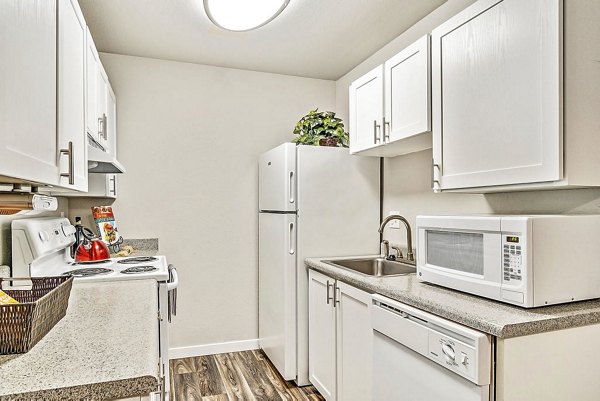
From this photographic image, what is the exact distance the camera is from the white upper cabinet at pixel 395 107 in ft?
6.74

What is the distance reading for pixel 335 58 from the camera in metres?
3.24

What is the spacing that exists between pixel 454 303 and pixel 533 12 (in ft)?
3.68

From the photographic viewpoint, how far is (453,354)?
53.4 inches

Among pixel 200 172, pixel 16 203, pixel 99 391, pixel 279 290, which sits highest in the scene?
pixel 200 172

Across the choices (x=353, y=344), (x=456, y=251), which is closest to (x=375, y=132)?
(x=456, y=251)

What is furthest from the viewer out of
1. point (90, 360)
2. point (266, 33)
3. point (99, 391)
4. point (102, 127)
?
point (266, 33)

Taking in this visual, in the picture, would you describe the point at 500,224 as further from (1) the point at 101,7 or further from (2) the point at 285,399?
(1) the point at 101,7

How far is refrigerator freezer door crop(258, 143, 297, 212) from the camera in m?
2.77

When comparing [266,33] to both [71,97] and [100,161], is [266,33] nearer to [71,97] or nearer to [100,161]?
[100,161]

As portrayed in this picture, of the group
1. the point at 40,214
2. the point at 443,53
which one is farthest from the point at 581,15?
the point at 40,214

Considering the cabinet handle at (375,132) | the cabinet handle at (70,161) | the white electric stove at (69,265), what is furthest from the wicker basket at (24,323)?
the cabinet handle at (375,132)

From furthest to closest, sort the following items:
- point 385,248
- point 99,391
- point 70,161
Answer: point 385,248, point 70,161, point 99,391

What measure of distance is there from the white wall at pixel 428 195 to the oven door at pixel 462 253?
431mm

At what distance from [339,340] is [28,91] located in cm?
196
